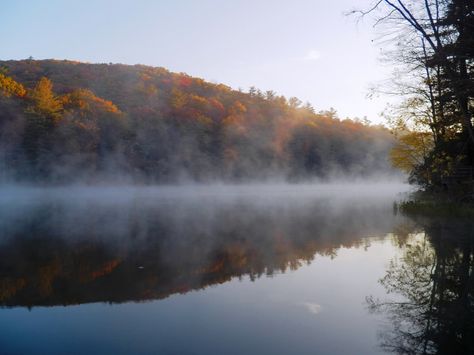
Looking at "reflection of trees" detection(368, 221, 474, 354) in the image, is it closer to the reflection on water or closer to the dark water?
the dark water

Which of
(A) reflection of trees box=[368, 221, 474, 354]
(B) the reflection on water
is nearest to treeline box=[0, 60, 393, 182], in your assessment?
(B) the reflection on water

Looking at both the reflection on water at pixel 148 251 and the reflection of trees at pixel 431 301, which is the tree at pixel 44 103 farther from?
the reflection of trees at pixel 431 301

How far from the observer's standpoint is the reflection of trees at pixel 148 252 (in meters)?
7.66

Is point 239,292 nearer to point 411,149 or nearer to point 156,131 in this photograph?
point 411,149

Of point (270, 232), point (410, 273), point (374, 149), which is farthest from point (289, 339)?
point (374, 149)

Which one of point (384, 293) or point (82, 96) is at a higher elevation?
point (82, 96)

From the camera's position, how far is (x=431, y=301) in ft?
21.1

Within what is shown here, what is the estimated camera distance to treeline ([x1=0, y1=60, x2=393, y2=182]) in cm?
5934

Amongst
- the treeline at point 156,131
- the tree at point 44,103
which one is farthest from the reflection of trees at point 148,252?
the tree at point 44,103

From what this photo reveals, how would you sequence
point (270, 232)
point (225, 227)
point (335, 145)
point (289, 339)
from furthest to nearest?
point (335, 145), point (225, 227), point (270, 232), point (289, 339)

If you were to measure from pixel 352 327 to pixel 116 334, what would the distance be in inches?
125

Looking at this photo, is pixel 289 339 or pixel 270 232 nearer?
pixel 289 339

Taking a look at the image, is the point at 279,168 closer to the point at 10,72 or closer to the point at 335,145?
the point at 335,145

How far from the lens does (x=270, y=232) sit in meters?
14.4
